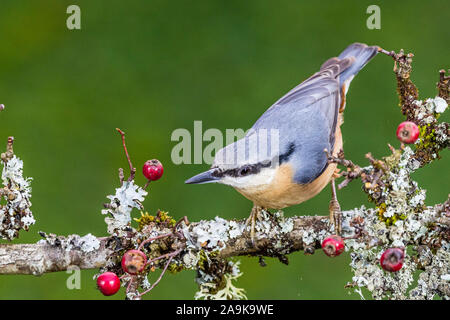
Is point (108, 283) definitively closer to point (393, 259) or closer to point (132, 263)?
point (132, 263)

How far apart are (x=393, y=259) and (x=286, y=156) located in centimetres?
79

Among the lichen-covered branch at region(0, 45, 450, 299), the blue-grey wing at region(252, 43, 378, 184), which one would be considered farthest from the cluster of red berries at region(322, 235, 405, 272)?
the blue-grey wing at region(252, 43, 378, 184)

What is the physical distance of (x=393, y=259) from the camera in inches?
81.9

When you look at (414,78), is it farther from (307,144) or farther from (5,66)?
(5,66)

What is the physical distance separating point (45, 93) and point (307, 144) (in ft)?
6.65

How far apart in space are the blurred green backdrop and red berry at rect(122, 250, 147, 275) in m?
1.60

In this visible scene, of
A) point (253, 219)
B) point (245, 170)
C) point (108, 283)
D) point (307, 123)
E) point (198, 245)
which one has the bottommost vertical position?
point (108, 283)

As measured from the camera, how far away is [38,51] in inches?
173

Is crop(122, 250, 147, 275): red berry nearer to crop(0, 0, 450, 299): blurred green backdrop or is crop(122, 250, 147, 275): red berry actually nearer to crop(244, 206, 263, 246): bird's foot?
crop(244, 206, 263, 246): bird's foot

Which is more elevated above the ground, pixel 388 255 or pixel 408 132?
pixel 408 132

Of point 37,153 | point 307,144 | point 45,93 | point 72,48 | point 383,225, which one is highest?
point 72,48

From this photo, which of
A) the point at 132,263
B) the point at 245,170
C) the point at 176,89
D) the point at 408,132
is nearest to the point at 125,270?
the point at 132,263

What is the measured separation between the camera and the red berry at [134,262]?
2.21 m

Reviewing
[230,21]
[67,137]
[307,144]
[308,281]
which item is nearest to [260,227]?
[307,144]
